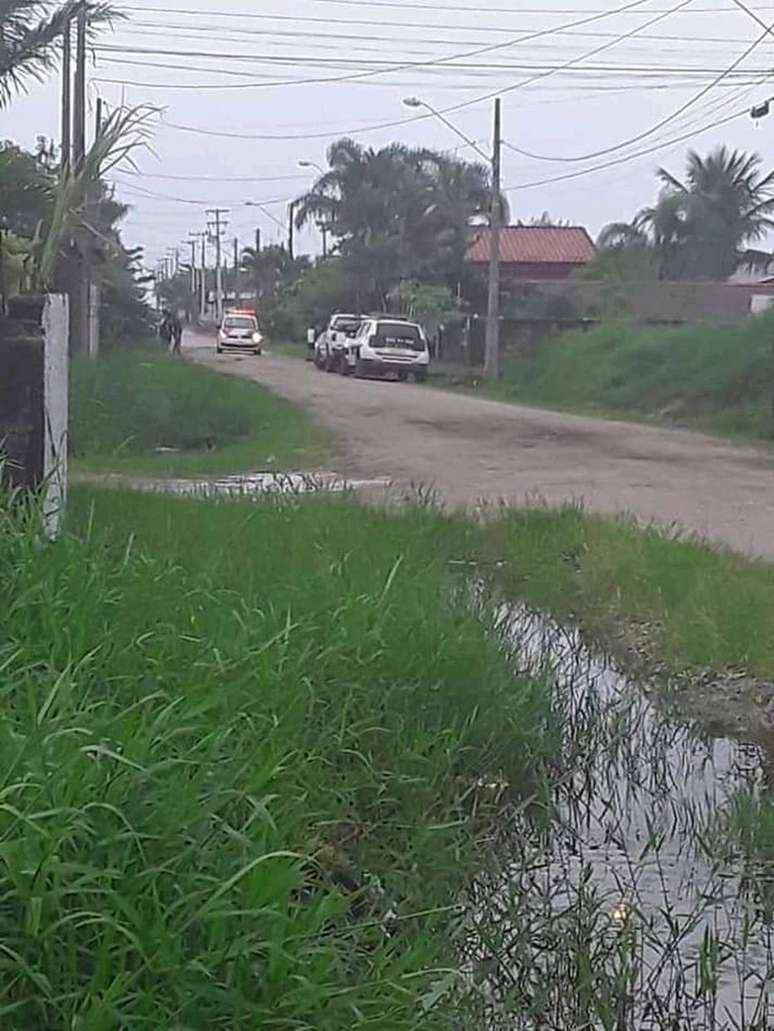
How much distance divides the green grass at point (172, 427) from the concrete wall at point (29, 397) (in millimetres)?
7039

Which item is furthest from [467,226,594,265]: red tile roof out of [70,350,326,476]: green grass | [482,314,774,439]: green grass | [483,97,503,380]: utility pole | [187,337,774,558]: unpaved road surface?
[70,350,326,476]: green grass

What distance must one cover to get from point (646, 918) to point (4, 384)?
5.32 meters

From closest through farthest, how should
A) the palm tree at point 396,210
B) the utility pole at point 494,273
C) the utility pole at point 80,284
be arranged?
1. the utility pole at point 80,284
2. the utility pole at point 494,273
3. the palm tree at point 396,210

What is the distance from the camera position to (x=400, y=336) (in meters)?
42.3

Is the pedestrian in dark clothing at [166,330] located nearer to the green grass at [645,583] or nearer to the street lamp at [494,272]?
the street lamp at [494,272]

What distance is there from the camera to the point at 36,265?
1032 centimetres

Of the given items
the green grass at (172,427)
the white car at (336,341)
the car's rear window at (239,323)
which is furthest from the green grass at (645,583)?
the car's rear window at (239,323)

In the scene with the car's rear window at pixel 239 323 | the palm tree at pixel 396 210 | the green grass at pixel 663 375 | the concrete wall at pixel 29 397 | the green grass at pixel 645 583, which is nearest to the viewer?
the green grass at pixel 645 583

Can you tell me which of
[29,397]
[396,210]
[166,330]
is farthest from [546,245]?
[29,397]

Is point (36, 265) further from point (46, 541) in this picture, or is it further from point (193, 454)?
point (193, 454)

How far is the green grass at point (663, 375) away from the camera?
2739 cm

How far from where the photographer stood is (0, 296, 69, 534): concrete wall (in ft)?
30.8

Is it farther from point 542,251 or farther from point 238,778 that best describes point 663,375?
point 542,251

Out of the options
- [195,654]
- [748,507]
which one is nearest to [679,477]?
[748,507]
